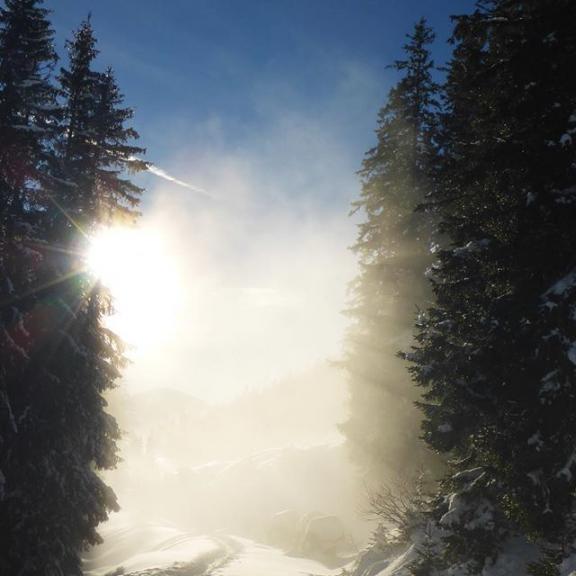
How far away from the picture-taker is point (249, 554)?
23594mm

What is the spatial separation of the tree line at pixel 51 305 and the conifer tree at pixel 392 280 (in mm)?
11802

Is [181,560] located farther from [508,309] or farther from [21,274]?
[508,309]

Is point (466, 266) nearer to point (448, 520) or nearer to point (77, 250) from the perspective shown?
point (448, 520)

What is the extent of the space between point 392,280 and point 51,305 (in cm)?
1407

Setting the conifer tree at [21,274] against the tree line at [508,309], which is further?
the conifer tree at [21,274]

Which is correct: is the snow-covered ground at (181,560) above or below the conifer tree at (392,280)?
below

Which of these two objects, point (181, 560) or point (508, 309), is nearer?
point (508, 309)

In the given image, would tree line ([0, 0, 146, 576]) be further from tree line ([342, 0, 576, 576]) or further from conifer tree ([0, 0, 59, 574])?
tree line ([342, 0, 576, 576])

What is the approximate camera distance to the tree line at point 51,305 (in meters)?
12.0

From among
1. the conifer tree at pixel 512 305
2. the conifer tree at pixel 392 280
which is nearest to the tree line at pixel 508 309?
the conifer tree at pixel 512 305

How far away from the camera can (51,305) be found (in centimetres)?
1378

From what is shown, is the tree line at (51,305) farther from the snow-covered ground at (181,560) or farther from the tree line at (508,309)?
the tree line at (508,309)

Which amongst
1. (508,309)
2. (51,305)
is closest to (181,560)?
(51,305)

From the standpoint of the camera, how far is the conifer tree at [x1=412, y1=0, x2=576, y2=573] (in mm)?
7504
